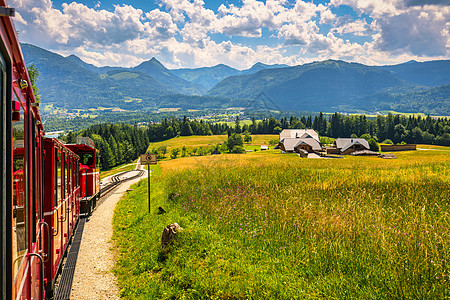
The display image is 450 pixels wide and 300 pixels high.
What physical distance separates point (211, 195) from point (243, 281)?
714 centimetres

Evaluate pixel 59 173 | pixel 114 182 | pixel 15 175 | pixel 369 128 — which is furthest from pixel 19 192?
pixel 369 128

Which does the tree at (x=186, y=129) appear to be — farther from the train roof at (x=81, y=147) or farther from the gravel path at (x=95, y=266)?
the gravel path at (x=95, y=266)

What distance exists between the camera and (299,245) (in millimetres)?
8062

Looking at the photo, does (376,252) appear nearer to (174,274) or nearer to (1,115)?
(174,274)

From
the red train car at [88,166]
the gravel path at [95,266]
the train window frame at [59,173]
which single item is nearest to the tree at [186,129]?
the red train car at [88,166]

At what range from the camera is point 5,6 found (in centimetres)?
273

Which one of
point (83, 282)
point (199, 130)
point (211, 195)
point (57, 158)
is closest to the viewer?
point (57, 158)

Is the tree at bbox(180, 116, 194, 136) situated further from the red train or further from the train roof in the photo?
the red train

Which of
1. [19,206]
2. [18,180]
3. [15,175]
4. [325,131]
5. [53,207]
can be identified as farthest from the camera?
[325,131]

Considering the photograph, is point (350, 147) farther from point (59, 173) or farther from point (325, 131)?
point (59, 173)

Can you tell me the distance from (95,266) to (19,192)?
25.5 feet

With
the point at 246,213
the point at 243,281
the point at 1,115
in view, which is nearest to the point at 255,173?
the point at 246,213

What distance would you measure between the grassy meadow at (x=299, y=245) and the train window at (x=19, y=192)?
477cm

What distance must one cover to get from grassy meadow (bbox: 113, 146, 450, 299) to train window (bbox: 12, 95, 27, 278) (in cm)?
477
